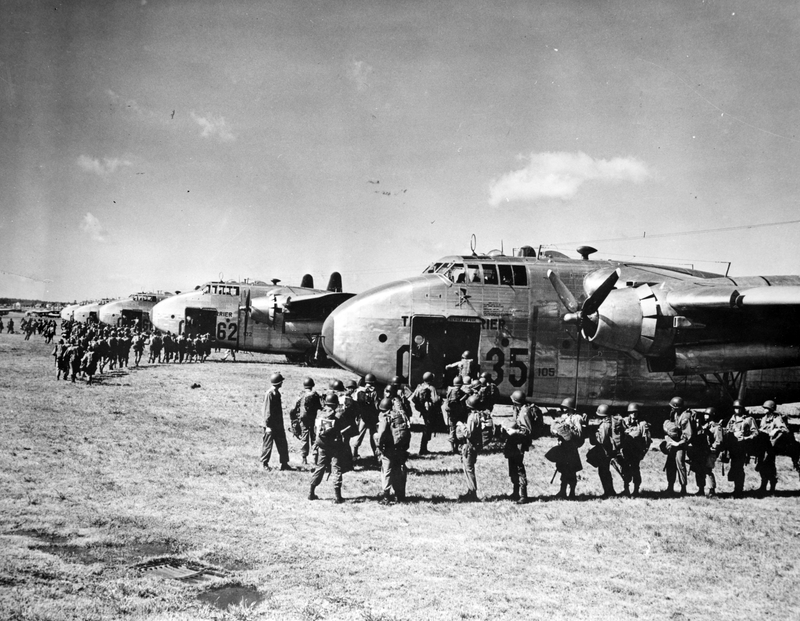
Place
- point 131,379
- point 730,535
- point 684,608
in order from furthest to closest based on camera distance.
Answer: point 131,379, point 730,535, point 684,608

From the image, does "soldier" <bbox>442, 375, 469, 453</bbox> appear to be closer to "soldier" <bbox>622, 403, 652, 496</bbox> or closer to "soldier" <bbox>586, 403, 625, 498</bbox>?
"soldier" <bbox>586, 403, 625, 498</bbox>

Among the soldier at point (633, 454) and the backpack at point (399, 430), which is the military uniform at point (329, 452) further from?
the soldier at point (633, 454)

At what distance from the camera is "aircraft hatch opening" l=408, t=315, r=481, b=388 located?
15984 mm

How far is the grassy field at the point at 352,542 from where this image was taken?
604 cm

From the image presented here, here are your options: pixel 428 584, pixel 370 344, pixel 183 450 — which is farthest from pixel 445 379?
pixel 428 584

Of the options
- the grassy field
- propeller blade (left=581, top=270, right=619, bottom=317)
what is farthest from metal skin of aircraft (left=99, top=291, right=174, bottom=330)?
propeller blade (left=581, top=270, right=619, bottom=317)

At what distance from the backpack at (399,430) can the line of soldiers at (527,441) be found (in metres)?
0.02

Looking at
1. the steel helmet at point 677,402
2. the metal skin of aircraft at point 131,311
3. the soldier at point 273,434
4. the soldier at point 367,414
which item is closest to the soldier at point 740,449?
the steel helmet at point 677,402

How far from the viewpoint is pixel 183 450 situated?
12.9 metres

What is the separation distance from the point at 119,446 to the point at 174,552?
6523 millimetres

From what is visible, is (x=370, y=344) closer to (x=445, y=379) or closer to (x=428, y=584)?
(x=445, y=379)

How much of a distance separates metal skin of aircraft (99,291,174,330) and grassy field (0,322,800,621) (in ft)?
112

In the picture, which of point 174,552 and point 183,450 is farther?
point 183,450

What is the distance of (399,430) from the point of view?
34.0ft
